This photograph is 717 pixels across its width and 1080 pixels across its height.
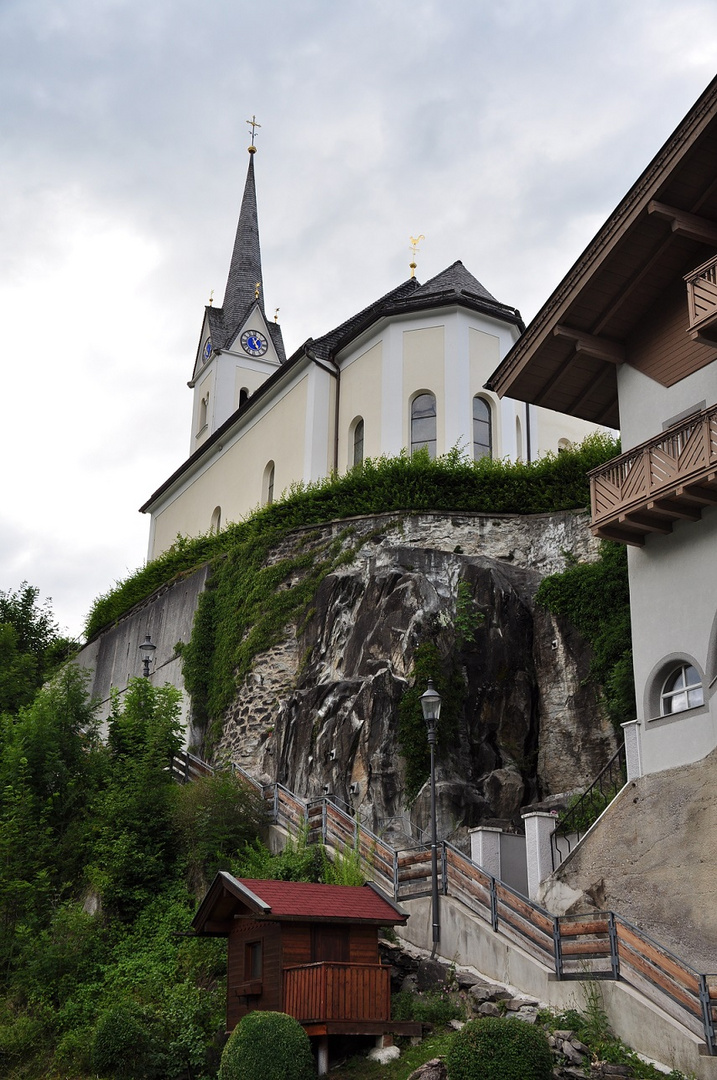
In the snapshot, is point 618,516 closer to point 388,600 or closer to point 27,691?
point 388,600

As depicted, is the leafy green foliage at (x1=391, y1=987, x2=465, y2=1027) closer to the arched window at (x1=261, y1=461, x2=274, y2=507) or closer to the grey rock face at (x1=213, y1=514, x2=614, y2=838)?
the grey rock face at (x1=213, y1=514, x2=614, y2=838)

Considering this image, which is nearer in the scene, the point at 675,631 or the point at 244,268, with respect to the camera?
the point at 675,631

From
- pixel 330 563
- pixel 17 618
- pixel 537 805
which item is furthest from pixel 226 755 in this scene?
pixel 17 618

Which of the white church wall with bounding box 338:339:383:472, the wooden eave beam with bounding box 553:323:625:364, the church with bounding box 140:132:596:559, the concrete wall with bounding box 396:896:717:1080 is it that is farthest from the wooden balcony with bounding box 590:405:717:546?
the white church wall with bounding box 338:339:383:472

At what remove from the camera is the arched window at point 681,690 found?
1873cm

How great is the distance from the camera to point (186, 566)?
127 ft

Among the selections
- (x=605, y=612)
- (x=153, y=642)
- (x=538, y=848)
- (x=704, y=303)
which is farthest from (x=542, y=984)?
(x=153, y=642)

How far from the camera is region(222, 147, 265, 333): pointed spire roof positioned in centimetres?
6062

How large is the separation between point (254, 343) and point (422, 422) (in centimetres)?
2567

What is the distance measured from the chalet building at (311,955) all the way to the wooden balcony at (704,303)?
33.3ft

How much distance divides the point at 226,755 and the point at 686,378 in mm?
15709

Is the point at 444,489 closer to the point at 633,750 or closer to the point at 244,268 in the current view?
the point at 633,750

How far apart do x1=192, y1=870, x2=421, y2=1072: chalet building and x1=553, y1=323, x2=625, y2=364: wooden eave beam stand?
36.4ft

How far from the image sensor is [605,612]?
2597cm
